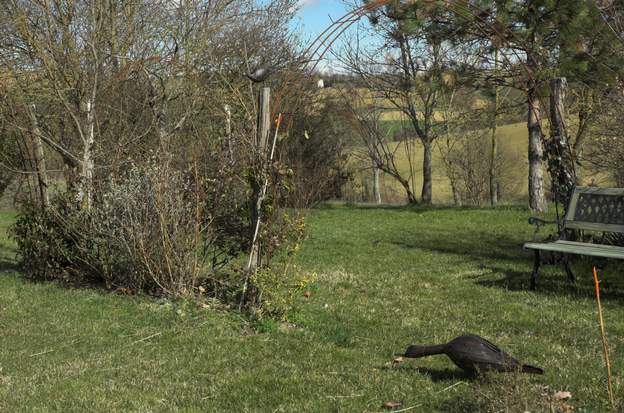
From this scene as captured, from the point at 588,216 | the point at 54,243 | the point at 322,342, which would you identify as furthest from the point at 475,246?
the point at 54,243

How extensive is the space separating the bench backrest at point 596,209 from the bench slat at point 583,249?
37cm

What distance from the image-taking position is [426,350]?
4535 mm

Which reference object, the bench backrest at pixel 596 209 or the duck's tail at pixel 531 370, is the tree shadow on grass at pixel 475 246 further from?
the duck's tail at pixel 531 370

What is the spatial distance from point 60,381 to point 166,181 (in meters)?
2.92

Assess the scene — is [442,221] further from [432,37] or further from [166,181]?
[166,181]

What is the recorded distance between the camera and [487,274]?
28.5 feet

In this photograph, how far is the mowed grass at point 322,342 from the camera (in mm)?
4395

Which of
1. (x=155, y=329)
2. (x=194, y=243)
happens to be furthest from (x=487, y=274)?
(x=155, y=329)

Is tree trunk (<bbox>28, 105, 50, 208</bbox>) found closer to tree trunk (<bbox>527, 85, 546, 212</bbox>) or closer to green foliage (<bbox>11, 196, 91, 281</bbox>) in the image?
green foliage (<bbox>11, 196, 91, 281</bbox>)

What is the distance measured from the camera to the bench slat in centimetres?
693

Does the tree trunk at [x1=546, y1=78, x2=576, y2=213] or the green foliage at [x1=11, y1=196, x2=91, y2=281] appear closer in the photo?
the green foliage at [x1=11, y1=196, x2=91, y2=281]

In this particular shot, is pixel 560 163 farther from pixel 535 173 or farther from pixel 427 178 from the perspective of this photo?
pixel 427 178

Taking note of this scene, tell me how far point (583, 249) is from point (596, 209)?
41.1 inches

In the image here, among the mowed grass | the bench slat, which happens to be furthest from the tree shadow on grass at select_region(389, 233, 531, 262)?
the bench slat
